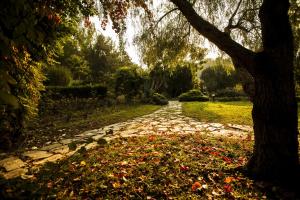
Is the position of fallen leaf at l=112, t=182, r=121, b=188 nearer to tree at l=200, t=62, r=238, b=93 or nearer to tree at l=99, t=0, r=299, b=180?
tree at l=99, t=0, r=299, b=180

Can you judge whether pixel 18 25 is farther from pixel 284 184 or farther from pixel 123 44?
pixel 123 44

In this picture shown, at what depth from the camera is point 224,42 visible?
9.91ft

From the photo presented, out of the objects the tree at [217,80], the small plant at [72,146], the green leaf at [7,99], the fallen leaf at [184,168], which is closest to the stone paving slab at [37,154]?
the fallen leaf at [184,168]

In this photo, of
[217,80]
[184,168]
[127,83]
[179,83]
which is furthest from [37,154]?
[217,80]

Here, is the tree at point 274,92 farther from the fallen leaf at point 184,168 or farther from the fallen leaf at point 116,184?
the fallen leaf at point 116,184

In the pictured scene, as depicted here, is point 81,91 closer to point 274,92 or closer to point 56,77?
point 56,77

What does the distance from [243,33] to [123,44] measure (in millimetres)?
3123

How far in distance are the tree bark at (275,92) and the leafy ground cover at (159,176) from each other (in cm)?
35

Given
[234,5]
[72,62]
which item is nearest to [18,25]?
[234,5]

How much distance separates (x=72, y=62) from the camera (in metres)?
25.9

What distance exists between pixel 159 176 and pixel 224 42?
2026 mm

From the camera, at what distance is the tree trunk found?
2.75 metres

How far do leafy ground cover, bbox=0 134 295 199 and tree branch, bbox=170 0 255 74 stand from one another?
152 cm

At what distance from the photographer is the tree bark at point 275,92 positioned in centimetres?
276
